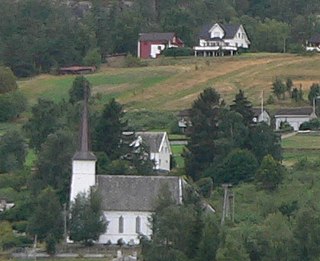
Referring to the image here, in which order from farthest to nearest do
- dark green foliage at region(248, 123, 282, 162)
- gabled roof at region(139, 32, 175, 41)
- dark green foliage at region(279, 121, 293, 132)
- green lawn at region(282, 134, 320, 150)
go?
gabled roof at region(139, 32, 175, 41), dark green foliage at region(279, 121, 293, 132), green lawn at region(282, 134, 320, 150), dark green foliage at region(248, 123, 282, 162)

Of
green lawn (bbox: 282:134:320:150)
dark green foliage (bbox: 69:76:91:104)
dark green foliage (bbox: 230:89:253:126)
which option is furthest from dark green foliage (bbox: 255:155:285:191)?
dark green foliage (bbox: 69:76:91:104)

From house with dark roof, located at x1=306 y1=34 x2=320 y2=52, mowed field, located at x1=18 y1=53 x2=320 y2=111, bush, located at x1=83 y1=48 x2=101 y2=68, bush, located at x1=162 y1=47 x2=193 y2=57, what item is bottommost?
mowed field, located at x1=18 y1=53 x2=320 y2=111

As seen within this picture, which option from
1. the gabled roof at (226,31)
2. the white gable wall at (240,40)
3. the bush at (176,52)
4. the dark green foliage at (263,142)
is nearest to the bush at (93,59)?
the bush at (176,52)

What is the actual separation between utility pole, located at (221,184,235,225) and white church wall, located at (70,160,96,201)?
4562 mm

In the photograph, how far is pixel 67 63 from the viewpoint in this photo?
301ft

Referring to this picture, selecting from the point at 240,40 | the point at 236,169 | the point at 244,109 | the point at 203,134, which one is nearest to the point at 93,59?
the point at 240,40

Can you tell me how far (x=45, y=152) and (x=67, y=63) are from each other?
37122 millimetres

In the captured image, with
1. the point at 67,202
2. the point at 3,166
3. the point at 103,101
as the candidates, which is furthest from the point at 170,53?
the point at 67,202

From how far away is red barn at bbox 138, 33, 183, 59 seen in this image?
93500 millimetres

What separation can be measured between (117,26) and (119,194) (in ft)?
150

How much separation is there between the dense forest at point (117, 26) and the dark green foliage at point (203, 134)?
3226 centimetres

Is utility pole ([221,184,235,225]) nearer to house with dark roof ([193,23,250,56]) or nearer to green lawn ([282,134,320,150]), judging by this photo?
green lawn ([282,134,320,150])

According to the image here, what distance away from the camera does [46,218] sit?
49.7m

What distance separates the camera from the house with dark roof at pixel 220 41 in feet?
305
